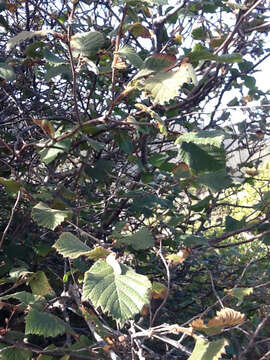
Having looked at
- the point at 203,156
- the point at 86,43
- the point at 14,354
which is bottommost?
the point at 14,354

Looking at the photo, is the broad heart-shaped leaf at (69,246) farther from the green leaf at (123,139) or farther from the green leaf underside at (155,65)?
the green leaf at (123,139)

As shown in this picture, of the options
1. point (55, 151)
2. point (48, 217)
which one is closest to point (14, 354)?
point (48, 217)

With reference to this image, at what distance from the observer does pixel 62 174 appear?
6.34ft

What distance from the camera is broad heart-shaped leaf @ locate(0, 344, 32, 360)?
1.32 m

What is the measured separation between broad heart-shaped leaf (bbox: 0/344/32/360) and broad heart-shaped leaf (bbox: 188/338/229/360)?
21.9 inches

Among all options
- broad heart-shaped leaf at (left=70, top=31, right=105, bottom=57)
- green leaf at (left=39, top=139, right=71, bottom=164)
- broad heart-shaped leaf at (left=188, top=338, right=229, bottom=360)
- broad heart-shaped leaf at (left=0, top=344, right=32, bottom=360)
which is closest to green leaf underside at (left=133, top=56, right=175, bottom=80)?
broad heart-shaped leaf at (left=70, top=31, right=105, bottom=57)

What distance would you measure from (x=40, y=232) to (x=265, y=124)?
5.03 ft

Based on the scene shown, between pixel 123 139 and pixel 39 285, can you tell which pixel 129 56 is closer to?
pixel 123 139

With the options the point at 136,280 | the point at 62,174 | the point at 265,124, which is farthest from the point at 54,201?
the point at 265,124

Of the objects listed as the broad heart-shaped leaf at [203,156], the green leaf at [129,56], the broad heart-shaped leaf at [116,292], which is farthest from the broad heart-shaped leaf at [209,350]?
the green leaf at [129,56]

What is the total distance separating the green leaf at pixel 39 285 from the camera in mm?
1426

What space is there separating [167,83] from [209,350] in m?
0.61

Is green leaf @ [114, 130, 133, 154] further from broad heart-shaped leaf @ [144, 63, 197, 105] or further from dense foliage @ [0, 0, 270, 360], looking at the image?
broad heart-shaped leaf @ [144, 63, 197, 105]

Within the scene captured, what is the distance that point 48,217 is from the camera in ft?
4.39
